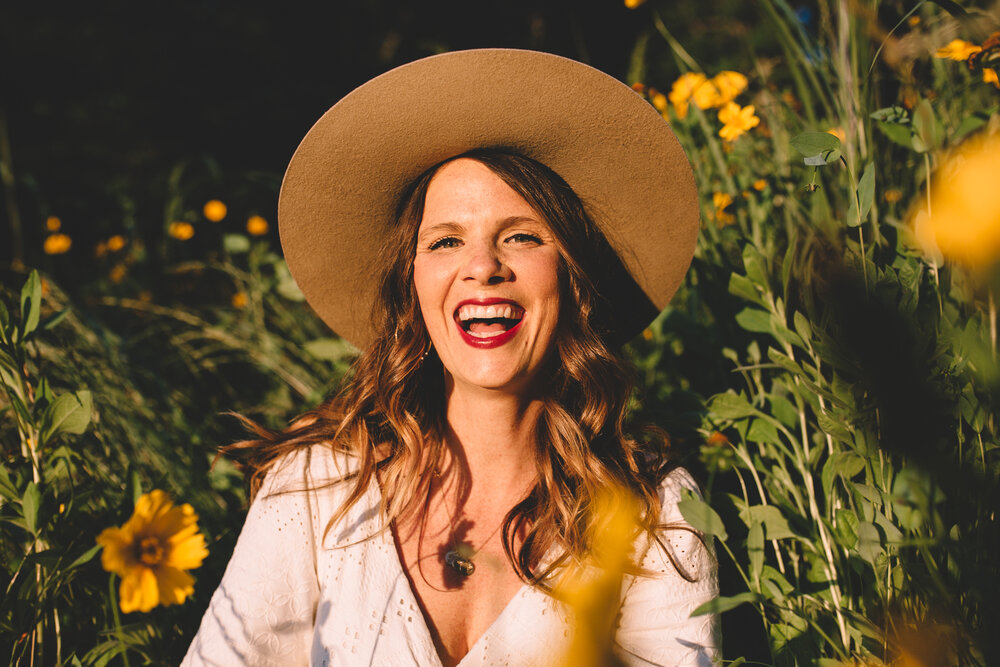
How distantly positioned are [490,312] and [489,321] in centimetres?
5

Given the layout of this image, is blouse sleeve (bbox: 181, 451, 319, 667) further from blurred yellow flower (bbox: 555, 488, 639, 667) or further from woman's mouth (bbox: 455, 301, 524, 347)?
blurred yellow flower (bbox: 555, 488, 639, 667)

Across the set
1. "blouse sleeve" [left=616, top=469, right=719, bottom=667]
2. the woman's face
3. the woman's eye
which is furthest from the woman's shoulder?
"blouse sleeve" [left=616, top=469, right=719, bottom=667]

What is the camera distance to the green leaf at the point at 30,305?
111 centimetres

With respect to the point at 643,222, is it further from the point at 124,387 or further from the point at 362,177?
the point at 124,387

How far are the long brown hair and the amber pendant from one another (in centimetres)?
8

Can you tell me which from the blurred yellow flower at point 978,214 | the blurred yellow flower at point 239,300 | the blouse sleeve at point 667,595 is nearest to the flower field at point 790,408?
the blurred yellow flower at point 978,214

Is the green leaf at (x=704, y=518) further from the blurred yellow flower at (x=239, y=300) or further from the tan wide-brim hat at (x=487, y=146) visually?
the blurred yellow flower at (x=239, y=300)

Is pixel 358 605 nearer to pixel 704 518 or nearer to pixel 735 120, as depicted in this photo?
pixel 704 518

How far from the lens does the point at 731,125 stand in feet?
5.31

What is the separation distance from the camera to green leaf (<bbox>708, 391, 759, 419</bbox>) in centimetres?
125

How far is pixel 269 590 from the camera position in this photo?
49.7 inches

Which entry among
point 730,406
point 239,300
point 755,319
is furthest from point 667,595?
point 239,300

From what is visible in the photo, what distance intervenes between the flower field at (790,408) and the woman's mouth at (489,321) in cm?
41

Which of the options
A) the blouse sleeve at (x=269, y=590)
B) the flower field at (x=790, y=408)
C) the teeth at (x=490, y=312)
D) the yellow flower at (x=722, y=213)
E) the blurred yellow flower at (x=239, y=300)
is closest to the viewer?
the flower field at (x=790, y=408)
